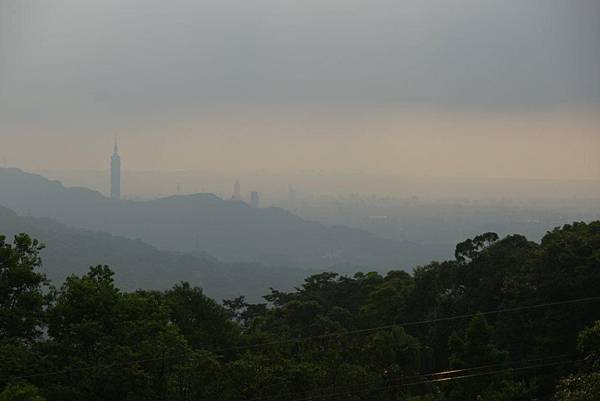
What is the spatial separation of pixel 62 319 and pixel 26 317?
2.35 feet

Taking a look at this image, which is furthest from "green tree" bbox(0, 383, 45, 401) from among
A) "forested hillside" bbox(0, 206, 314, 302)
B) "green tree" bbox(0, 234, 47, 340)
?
"forested hillside" bbox(0, 206, 314, 302)

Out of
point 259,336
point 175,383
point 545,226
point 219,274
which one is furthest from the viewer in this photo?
point 545,226

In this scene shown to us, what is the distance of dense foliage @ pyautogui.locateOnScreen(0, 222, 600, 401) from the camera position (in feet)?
34.2

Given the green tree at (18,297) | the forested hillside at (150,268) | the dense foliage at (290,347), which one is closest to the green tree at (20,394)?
the dense foliage at (290,347)

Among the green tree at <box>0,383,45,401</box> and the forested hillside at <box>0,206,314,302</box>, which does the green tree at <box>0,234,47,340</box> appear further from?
the forested hillside at <box>0,206,314,302</box>

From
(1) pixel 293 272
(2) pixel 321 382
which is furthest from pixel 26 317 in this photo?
(1) pixel 293 272

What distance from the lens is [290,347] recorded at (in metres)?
14.1

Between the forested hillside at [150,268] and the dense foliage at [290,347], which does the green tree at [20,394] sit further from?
the forested hillside at [150,268]

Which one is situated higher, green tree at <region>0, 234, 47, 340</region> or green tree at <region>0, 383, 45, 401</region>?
green tree at <region>0, 234, 47, 340</region>

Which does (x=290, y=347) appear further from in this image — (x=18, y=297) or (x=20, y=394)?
(x=20, y=394)

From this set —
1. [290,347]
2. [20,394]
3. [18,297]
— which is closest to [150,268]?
[290,347]

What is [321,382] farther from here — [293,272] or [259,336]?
[293,272]

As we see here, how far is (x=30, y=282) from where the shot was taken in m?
12.3

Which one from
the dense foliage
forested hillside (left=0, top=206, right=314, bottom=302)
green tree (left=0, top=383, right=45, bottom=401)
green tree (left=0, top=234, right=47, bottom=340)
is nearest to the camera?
green tree (left=0, top=383, right=45, bottom=401)
